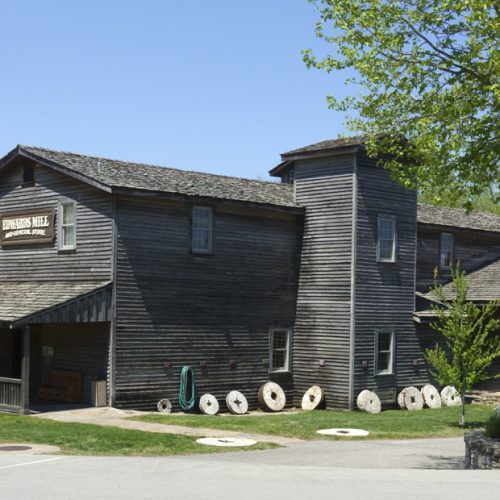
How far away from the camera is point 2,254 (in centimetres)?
3219

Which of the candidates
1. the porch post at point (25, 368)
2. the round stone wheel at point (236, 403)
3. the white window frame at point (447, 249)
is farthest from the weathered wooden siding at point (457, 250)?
the porch post at point (25, 368)

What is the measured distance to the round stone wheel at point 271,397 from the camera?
31312mm

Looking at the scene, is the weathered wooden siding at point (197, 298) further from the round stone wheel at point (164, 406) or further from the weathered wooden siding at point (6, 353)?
the weathered wooden siding at point (6, 353)

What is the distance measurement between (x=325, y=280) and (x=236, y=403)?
5.44 metres

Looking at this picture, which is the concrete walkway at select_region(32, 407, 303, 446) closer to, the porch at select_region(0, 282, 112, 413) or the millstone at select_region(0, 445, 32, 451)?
the porch at select_region(0, 282, 112, 413)

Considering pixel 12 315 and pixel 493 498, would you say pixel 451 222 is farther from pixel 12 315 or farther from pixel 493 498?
pixel 493 498

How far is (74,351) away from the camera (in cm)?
2892

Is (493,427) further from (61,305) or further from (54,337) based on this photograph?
(54,337)

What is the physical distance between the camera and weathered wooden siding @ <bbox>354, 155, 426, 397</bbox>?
3156cm

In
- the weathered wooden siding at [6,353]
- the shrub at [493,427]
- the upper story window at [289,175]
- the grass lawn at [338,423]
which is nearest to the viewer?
the shrub at [493,427]

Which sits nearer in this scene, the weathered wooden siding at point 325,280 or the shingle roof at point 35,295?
the shingle roof at point 35,295

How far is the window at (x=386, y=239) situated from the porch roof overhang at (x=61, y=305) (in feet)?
33.9

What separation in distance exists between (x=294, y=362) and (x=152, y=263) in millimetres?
7378

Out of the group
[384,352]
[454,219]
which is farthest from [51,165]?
[454,219]
